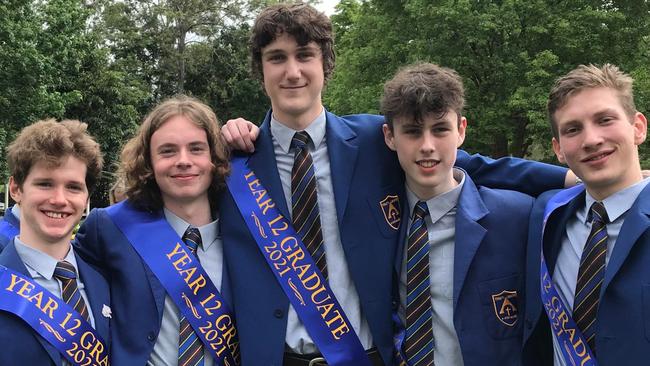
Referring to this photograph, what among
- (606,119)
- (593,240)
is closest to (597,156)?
(606,119)

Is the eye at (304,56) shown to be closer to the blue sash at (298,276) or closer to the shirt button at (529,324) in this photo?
the blue sash at (298,276)

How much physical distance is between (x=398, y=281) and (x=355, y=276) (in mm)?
224

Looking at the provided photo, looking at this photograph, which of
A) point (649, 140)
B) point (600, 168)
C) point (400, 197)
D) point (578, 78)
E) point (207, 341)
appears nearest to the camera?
point (600, 168)

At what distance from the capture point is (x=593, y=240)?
241 centimetres

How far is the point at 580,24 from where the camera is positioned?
14.4 m

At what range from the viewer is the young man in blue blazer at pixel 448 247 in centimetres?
264

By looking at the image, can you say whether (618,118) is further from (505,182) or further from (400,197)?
(400,197)

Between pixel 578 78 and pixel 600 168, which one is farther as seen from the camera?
pixel 578 78

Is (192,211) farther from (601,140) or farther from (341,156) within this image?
(601,140)

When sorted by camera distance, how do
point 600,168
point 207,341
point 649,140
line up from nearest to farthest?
point 600,168, point 207,341, point 649,140

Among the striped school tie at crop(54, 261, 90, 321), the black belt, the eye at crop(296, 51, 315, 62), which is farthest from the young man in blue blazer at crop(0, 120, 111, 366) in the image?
the eye at crop(296, 51, 315, 62)

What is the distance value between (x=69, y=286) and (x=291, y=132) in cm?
126

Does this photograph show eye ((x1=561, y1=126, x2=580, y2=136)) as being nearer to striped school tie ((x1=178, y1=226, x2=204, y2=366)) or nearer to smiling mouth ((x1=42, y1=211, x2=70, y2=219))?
striped school tie ((x1=178, y1=226, x2=204, y2=366))

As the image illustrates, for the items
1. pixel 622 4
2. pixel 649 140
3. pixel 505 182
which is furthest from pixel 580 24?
pixel 505 182
